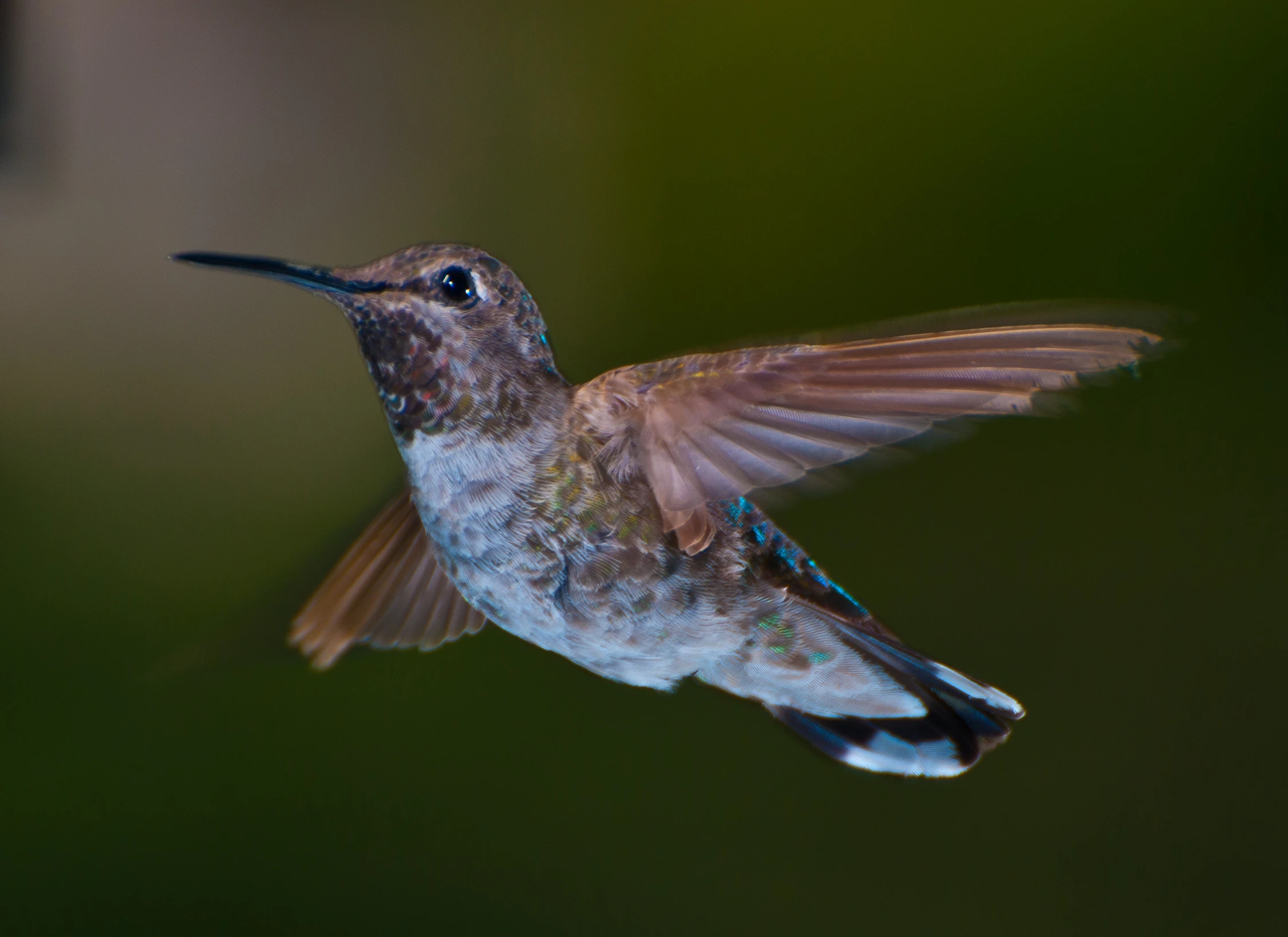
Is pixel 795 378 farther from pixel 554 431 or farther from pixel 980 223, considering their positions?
pixel 980 223

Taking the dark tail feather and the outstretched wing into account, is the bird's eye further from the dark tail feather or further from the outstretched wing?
the dark tail feather

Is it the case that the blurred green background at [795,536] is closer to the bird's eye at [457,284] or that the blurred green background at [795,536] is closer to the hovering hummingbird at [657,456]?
the hovering hummingbird at [657,456]

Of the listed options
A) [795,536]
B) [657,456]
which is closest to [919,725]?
[657,456]

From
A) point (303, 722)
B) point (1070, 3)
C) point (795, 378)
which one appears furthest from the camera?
point (303, 722)

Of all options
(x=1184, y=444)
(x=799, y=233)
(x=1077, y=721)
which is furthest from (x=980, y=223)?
(x=1077, y=721)

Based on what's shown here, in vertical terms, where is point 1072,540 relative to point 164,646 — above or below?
below

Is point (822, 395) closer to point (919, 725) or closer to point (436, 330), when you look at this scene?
point (436, 330)

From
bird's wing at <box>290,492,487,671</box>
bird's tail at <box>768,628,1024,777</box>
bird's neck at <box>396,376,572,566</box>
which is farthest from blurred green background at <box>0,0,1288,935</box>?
bird's neck at <box>396,376,572,566</box>

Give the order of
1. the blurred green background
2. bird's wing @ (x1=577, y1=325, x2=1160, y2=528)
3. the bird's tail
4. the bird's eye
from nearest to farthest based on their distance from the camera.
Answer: bird's wing @ (x1=577, y1=325, x2=1160, y2=528) < the bird's eye < the bird's tail < the blurred green background

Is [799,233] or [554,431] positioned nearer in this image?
[554,431]
